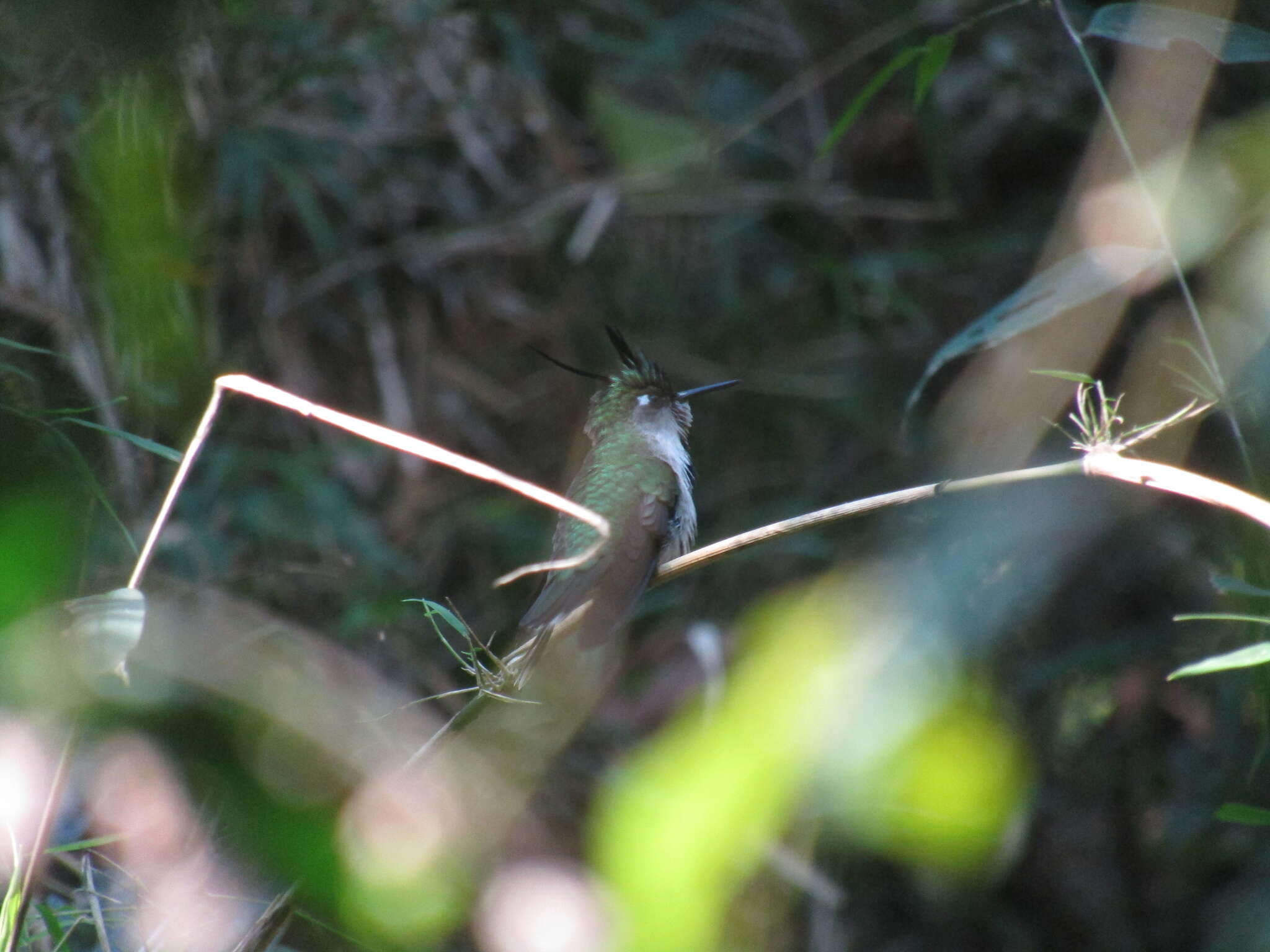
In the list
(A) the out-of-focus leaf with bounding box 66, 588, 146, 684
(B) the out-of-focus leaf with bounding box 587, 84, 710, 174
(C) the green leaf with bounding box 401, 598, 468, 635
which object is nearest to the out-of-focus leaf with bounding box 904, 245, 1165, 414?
(C) the green leaf with bounding box 401, 598, 468, 635

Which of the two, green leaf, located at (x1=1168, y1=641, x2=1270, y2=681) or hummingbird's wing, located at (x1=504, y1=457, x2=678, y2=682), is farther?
hummingbird's wing, located at (x1=504, y1=457, x2=678, y2=682)

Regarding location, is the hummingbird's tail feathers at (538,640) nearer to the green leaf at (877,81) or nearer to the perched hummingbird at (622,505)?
the perched hummingbird at (622,505)

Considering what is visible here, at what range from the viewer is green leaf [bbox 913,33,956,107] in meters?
1.70

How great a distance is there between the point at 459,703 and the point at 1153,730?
206 cm

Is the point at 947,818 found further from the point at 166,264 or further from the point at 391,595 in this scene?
the point at 166,264

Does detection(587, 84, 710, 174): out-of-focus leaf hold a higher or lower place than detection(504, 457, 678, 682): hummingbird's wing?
higher

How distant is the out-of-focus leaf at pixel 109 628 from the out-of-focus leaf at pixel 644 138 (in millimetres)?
3393

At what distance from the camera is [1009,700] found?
3.00 metres

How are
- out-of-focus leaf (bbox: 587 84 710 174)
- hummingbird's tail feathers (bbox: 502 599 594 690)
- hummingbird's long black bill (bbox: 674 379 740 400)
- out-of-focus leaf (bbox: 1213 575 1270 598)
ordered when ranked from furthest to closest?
out-of-focus leaf (bbox: 587 84 710 174), hummingbird's long black bill (bbox: 674 379 740 400), hummingbird's tail feathers (bbox: 502 599 594 690), out-of-focus leaf (bbox: 1213 575 1270 598)

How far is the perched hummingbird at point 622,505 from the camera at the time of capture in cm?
241

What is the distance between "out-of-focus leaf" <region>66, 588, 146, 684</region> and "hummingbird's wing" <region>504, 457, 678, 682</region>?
3.03ft

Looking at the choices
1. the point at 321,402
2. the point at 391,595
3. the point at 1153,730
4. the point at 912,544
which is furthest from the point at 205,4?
the point at 1153,730

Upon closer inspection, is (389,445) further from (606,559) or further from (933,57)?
(606,559)

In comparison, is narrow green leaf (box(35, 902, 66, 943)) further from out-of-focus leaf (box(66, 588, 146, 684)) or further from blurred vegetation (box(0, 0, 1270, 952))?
out-of-focus leaf (box(66, 588, 146, 684))
